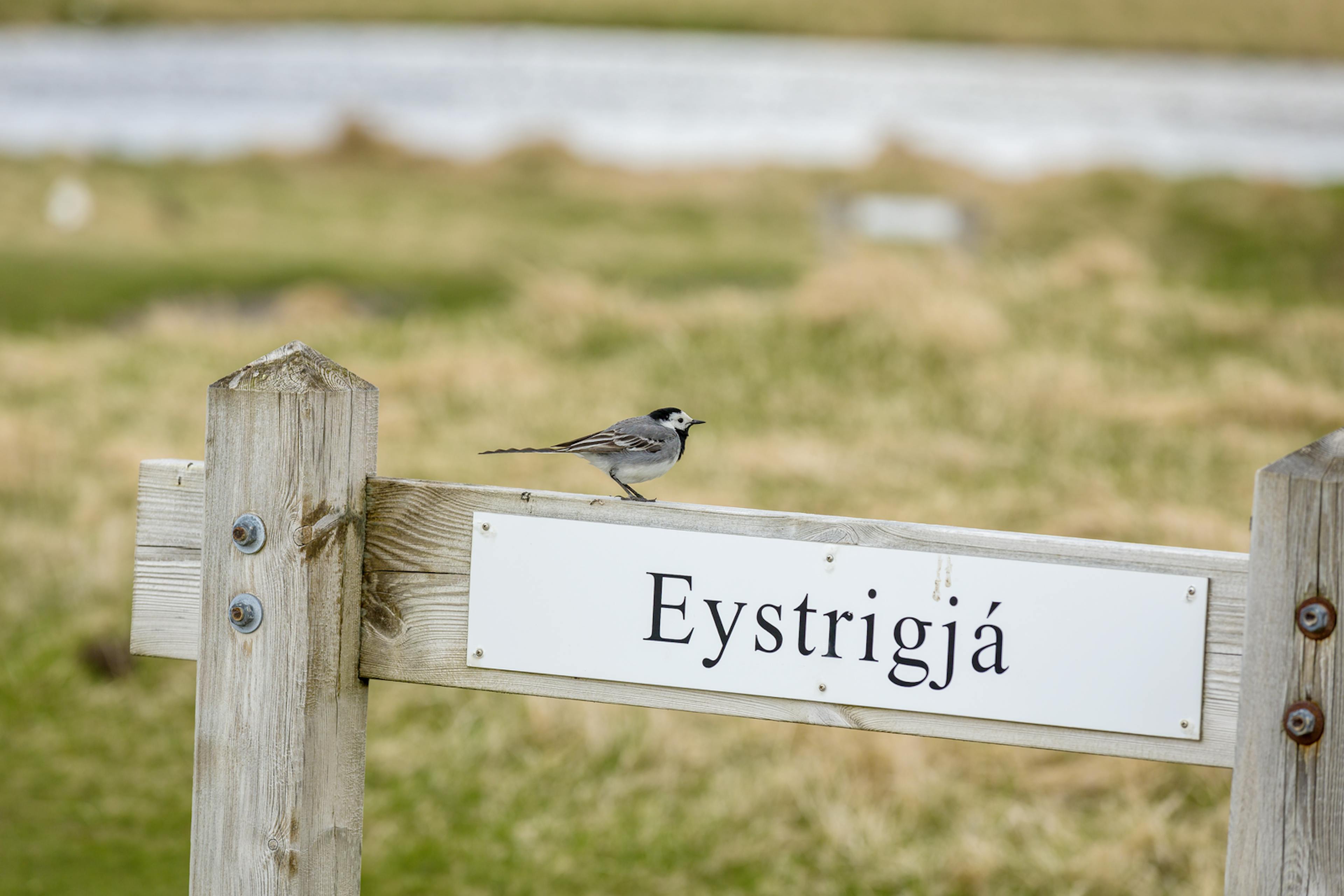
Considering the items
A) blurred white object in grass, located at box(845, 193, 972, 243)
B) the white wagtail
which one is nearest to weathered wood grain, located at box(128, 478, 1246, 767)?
the white wagtail

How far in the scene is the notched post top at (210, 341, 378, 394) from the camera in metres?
2.22

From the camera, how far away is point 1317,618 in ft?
6.04

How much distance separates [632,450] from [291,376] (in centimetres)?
129

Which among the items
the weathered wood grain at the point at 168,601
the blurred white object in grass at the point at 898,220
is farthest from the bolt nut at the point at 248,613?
the blurred white object in grass at the point at 898,220

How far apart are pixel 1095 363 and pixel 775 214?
56.0ft

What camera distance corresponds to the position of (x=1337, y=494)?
6.04 feet

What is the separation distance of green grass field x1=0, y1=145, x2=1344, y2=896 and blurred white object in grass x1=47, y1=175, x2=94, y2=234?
339 millimetres

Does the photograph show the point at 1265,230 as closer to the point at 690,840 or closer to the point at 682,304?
the point at 682,304

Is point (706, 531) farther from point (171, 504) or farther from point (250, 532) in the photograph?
point (171, 504)

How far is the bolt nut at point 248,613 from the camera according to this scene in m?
2.24

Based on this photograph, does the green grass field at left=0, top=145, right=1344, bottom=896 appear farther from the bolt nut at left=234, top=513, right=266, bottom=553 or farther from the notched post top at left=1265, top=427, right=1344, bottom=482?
the notched post top at left=1265, top=427, right=1344, bottom=482

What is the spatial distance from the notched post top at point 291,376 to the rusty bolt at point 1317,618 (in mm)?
1597

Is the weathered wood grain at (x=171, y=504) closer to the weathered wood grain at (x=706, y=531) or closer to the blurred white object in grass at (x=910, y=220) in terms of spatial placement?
the weathered wood grain at (x=706, y=531)

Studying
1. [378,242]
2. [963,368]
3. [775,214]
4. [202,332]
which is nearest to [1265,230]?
[775,214]
